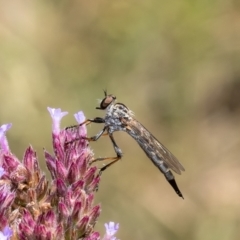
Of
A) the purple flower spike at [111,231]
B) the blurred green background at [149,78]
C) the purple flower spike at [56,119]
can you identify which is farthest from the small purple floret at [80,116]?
the blurred green background at [149,78]

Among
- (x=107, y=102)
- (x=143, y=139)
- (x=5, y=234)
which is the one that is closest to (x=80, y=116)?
(x=107, y=102)

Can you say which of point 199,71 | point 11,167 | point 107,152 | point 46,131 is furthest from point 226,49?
point 11,167

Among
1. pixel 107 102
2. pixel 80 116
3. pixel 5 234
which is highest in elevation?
pixel 107 102

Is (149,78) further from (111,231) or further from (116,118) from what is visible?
(111,231)

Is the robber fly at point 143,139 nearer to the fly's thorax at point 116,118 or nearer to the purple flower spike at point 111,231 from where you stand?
the fly's thorax at point 116,118

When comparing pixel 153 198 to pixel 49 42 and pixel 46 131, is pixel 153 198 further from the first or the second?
pixel 49 42

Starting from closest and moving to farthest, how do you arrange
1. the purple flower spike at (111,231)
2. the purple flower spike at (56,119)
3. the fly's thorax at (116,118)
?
1. the purple flower spike at (111,231)
2. the purple flower spike at (56,119)
3. the fly's thorax at (116,118)
